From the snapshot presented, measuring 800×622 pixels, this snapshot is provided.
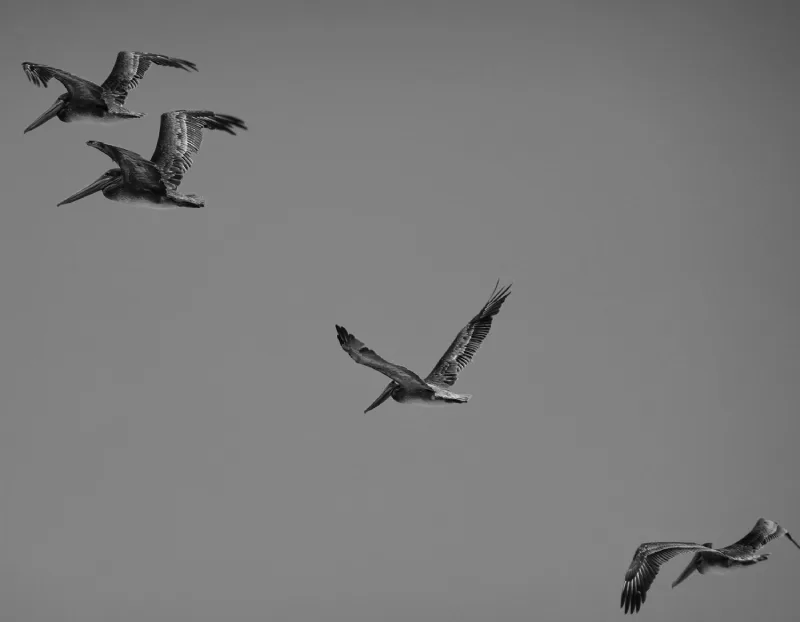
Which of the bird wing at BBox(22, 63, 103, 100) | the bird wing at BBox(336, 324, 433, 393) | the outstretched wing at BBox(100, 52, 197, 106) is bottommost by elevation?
the bird wing at BBox(336, 324, 433, 393)

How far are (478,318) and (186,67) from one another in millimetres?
7725

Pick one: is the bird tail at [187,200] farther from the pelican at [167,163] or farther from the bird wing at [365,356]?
the bird wing at [365,356]

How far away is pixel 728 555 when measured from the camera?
2541 cm

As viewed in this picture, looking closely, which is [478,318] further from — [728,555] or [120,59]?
[120,59]

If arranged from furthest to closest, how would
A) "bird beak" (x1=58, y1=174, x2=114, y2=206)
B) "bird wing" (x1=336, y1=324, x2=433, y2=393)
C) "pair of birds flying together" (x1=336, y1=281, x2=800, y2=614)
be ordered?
"bird beak" (x1=58, y1=174, x2=114, y2=206)
"pair of birds flying together" (x1=336, y1=281, x2=800, y2=614)
"bird wing" (x1=336, y1=324, x2=433, y2=393)

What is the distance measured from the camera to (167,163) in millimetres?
23000

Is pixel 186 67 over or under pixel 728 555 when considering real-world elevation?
over

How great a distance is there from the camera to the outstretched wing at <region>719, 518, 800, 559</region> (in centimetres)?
2547

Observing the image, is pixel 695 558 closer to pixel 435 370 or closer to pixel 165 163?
pixel 435 370

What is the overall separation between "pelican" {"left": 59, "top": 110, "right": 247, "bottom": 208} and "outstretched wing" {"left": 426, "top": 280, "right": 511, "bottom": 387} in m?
6.11

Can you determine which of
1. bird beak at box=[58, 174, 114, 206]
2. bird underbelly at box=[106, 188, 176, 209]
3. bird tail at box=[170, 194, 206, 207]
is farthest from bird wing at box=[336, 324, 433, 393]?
bird beak at box=[58, 174, 114, 206]

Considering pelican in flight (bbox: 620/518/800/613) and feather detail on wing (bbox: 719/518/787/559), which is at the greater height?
feather detail on wing (bbox: 719/518/787/559)

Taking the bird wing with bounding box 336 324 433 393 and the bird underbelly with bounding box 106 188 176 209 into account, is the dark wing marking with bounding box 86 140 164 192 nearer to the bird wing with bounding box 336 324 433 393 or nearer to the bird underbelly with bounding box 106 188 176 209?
the bird underbelly with bounding box 106 188 176 209

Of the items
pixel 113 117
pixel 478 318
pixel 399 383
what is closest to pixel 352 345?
pixel 399 383
